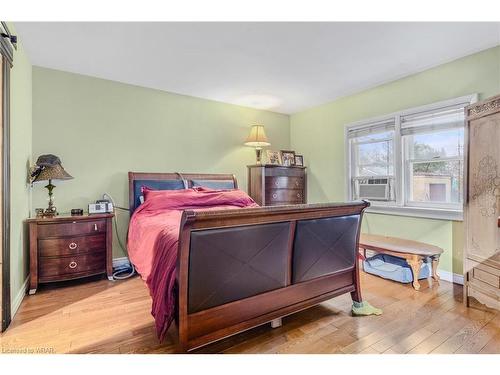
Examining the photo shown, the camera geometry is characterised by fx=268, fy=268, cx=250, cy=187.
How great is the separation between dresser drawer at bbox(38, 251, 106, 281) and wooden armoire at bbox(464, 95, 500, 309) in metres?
3.61

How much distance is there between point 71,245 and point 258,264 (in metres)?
2.18

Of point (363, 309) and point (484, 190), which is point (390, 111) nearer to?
point (484, 190)

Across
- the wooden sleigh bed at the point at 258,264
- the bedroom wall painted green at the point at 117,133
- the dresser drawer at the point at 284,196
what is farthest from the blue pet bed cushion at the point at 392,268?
the bedroom wall painted green at the point at 117,133

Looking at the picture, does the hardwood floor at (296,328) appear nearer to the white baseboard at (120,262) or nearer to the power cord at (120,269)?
the power cord at (120,269)

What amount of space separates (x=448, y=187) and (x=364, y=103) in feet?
5.12

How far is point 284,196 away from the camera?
432 cm

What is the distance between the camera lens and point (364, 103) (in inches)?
151

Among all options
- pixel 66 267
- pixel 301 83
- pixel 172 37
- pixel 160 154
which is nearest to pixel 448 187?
pixel 301 83

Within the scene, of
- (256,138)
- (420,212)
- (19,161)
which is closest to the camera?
(19,161)

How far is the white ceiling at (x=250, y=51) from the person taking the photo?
2266 millimetres

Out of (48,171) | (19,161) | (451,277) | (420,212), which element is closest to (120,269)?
(48,171)

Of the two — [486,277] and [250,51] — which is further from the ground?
[250,51]
